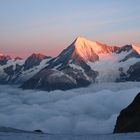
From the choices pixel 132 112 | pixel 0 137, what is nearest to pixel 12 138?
pixel 0 137

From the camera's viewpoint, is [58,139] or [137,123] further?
[137,123]

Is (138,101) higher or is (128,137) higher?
(128,137)

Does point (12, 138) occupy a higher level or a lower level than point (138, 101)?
higher

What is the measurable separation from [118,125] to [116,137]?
4924 centimetres

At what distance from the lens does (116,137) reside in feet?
96.3

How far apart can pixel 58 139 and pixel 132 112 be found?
162ft

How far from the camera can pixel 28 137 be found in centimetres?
2981

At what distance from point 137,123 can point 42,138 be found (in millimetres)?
40941

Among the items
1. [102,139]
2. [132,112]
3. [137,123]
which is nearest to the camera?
[102,139]

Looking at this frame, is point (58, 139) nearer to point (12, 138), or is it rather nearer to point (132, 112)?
point (12, 138)

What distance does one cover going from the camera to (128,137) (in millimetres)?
29047

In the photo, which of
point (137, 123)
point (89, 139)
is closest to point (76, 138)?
point (89, 139)

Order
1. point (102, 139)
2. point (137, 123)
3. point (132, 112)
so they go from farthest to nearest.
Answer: point (132, 112)
point (137, 123)
point (102, 139)

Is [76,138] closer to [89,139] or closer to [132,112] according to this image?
[89,139]
